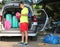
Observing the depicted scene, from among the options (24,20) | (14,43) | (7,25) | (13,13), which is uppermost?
(13,13)

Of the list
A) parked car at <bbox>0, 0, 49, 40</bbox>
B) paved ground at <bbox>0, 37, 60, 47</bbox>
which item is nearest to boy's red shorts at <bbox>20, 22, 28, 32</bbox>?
parked car at <bbox>0, 0, 49, 40</bbox>

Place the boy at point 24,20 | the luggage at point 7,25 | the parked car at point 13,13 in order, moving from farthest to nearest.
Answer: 1. the luggage at point 7,25
2. the parked car at point 13,13
3. the boy at point 24,20

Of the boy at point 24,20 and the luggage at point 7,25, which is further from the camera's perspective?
the luggage at point 7,25

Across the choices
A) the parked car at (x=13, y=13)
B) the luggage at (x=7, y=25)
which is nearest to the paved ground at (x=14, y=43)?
the parked car at (x=13, y=13)

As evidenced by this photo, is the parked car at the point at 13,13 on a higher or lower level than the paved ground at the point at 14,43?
higher

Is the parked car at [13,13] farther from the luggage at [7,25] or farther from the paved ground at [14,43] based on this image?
the paved ground at [14,43]

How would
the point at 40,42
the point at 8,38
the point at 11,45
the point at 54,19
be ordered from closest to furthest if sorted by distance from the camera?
the point at 11,45 → the point at 40,42 → the point at 8,38 → the point at 54,19

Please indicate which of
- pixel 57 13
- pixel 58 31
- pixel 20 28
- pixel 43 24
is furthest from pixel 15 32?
pixel 57 13

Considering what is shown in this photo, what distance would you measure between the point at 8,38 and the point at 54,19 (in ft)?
14.8

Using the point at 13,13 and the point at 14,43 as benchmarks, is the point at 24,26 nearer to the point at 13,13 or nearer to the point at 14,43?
the point at 14,43

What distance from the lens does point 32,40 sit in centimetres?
1257

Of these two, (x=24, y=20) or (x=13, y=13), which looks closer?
(x=24, y=20)

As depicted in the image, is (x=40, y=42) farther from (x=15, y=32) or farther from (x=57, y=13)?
(x=57, y=13)

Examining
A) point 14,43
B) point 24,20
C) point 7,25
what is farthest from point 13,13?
point 14,43
